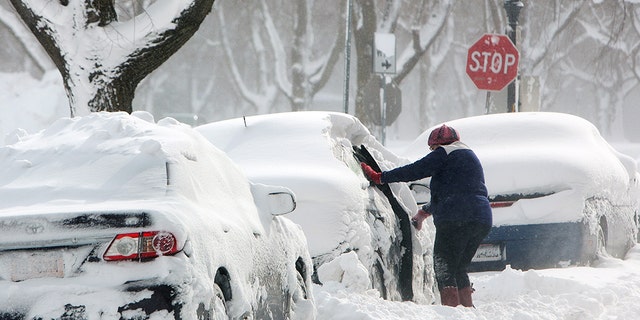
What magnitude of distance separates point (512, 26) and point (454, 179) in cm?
984

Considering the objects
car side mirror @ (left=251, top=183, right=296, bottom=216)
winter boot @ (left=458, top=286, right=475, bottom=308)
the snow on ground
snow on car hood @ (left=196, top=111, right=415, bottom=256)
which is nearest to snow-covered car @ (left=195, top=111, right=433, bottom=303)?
snow on car hood @ (left=196, top=111, right=415, bottom=256)

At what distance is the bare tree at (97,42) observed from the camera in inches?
412

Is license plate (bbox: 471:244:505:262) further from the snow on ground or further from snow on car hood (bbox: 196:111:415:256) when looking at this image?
snow on car hood (bbox: 196:111:415:256)

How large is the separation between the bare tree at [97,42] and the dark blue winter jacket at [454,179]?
3.88 meters

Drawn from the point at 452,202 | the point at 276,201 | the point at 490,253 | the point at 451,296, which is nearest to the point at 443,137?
the point at 452,202

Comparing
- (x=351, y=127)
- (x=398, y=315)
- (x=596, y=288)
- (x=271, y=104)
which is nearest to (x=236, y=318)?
(x=398, y=315)

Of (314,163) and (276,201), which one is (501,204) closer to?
(314,163)

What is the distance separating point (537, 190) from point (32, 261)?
6.01 meters

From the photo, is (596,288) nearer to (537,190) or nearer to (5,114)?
(537,190)

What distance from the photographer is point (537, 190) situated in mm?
9109

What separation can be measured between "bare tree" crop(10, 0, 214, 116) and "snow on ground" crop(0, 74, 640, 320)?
4.02 metres

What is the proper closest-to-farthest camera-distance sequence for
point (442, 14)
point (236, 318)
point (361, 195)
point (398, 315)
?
point (236, 318) < point (398, 315) < point (361, 195) < point (442, 14)

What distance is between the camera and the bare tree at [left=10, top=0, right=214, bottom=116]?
34.3 feet

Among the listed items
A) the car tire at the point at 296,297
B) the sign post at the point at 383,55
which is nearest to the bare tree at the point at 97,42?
the car tire at the point at 296,297
